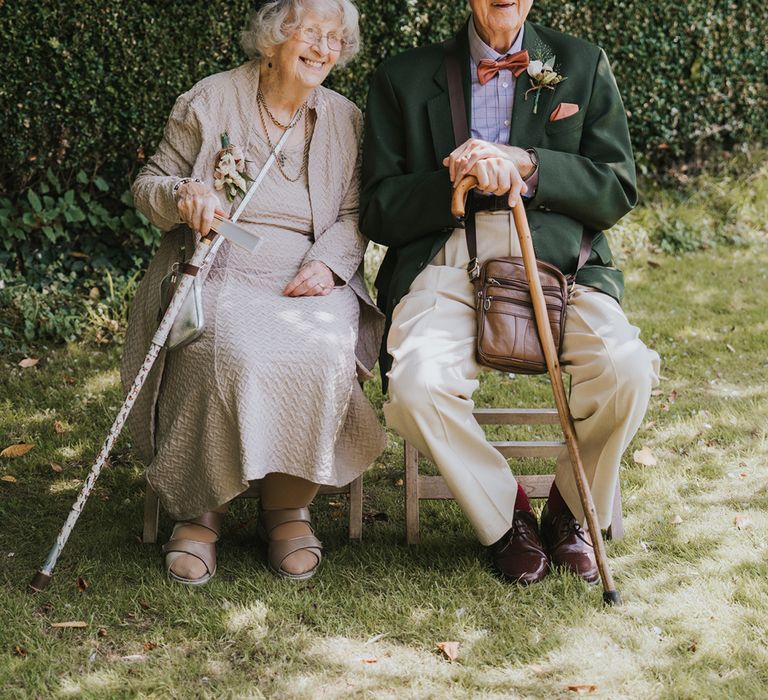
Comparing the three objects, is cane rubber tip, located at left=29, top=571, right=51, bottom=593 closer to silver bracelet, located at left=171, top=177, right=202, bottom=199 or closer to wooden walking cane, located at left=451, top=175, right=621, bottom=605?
silver bracelet, located at left=171, top=177, right=202, bottom=199

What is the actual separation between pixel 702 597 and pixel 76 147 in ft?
12.7

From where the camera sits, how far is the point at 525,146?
3.25 metres

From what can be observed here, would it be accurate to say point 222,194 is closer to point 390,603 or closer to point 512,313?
point 512,313

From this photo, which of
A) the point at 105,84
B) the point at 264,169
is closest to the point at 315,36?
the point at 264,169

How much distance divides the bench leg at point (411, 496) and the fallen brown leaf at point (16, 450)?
1658 millimetres

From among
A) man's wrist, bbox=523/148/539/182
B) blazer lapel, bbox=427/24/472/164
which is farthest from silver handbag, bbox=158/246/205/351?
man's wrist, bbox=523/148/539/182

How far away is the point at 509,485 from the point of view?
3.05 metres

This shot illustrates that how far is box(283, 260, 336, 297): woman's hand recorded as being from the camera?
10.6 ft

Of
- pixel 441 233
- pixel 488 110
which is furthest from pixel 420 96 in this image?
pixel 441 233

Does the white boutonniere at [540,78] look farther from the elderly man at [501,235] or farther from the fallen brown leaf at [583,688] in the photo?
the fallen brown leaf at [583,688]

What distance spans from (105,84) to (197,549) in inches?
117

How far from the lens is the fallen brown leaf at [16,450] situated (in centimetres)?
398

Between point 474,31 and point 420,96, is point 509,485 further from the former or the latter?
point 474,31

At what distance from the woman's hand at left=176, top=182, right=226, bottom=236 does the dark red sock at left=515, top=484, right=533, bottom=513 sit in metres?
1.29
